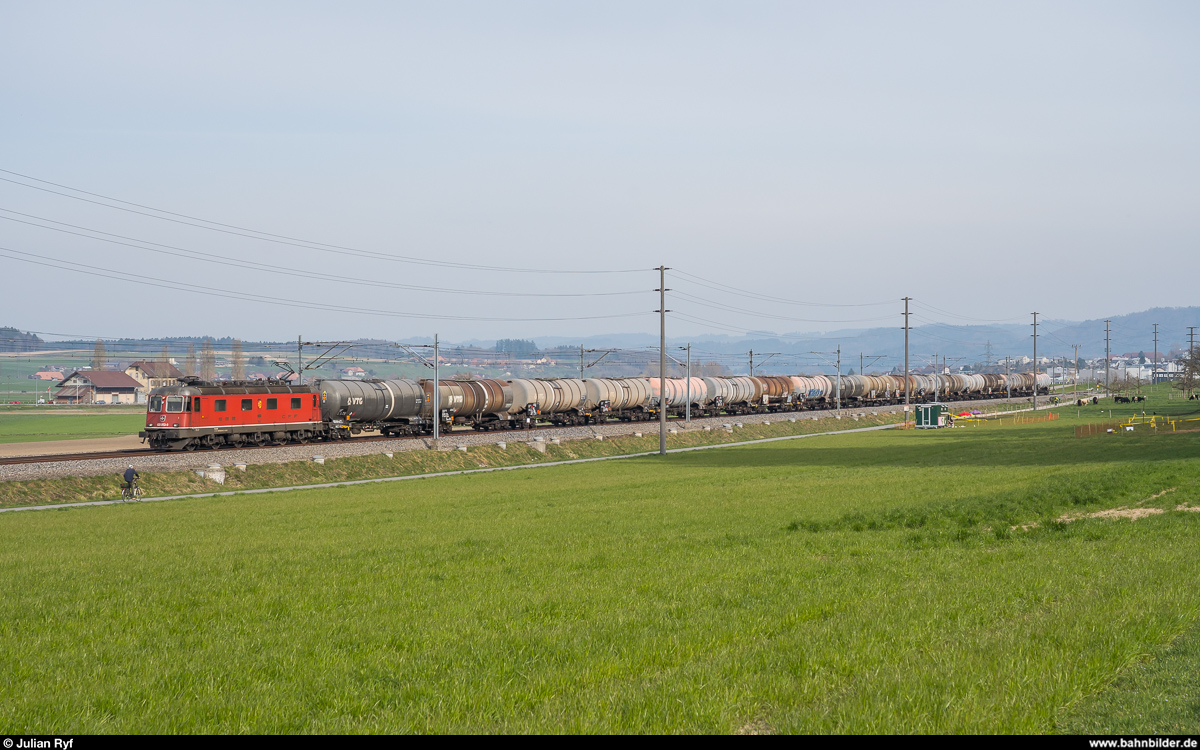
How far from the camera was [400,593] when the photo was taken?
13953mm

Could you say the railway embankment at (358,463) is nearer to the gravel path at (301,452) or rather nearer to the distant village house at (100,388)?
the gravel path at (301,452)

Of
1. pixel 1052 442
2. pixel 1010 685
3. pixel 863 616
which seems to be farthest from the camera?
pixel 1052 442

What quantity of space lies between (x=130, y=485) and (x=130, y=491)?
1.20 ft

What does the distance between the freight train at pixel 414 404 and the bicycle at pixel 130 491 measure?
11.0m

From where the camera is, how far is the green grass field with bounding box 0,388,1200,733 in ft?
25.8

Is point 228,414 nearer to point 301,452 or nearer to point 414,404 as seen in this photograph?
point 301,452

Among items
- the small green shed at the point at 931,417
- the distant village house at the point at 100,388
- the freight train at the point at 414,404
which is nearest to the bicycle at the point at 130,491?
the freight train at the point at 414,404

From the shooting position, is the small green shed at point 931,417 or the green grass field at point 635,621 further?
the small green shed at point 931,417

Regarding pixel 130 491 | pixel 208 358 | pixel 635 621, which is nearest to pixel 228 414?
pixel 130 491

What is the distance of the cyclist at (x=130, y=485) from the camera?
39750 mm

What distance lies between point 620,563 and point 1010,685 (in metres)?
9.23

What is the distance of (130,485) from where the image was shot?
4022 centimetres
